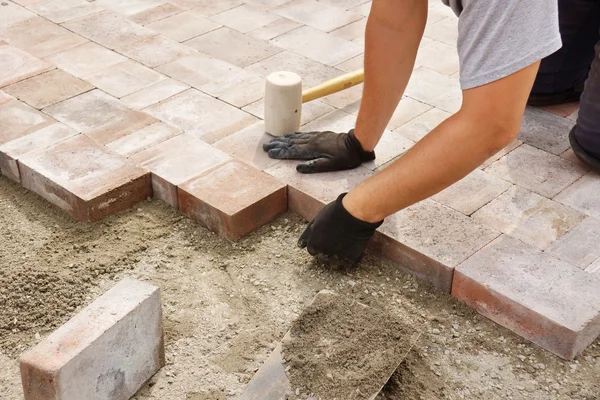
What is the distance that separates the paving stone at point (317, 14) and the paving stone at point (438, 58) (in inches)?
21.1

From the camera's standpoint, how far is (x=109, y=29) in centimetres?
446

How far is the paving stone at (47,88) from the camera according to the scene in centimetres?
374

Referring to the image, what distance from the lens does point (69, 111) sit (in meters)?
3.66

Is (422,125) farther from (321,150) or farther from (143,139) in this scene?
(143,139)

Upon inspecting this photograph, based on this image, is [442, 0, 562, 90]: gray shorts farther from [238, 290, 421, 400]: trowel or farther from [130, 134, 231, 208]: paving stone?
[130, 134, 231, 208]: paving stone

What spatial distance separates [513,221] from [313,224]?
77 centimetres

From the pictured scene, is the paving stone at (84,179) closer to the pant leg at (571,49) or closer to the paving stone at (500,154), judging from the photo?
the paving stone at (500,154)

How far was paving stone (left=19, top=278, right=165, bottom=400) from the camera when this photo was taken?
2119 mm

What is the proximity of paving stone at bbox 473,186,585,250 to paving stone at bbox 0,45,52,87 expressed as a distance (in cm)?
225

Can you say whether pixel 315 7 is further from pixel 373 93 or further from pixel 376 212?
pixel 376 212

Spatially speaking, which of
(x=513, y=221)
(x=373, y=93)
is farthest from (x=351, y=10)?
(x=513, y=221)

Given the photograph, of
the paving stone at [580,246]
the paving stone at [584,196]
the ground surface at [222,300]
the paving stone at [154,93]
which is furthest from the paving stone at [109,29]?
the paving stone at [580,246]

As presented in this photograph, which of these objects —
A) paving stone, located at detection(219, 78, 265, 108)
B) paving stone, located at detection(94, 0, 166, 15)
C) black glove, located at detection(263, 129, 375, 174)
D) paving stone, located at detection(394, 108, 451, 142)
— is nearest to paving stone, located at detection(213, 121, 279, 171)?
black glove, located at detection(263, 129, 375, 174)

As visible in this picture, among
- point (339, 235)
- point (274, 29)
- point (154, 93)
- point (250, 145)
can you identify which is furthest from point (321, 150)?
point (274, 29)
